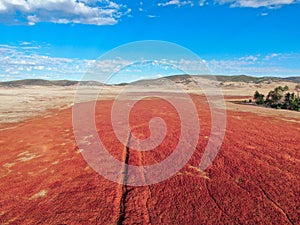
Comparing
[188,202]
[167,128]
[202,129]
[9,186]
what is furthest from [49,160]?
[202,129]

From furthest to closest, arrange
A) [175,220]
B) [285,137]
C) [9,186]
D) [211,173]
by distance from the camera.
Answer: [285,137]
[211,173]
[9,186]
[175,220]

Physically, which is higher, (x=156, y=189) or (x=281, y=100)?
(x=156, y=189)

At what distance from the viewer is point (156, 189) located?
11.1 metres

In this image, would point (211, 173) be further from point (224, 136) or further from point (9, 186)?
point (9, 186)

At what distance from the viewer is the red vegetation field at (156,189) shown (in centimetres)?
901

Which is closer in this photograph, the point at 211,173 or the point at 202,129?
the point at 211,173

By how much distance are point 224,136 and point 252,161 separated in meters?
6.01

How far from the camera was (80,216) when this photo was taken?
908 cm

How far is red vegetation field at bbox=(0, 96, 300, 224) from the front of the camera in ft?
29.6

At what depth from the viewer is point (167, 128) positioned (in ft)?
76.7

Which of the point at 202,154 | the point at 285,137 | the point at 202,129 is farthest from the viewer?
the point at 202,129

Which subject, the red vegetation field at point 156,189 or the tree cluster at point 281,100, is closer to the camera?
the red vegetation field at point 156,189

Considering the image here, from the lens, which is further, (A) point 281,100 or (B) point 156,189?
(A) point 281,100

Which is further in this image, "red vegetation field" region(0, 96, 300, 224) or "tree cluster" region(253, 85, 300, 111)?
"tree cluster" region(253, 85, 300, 111)
